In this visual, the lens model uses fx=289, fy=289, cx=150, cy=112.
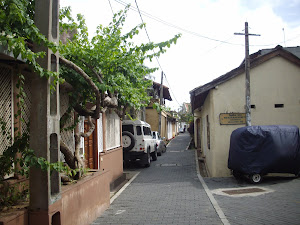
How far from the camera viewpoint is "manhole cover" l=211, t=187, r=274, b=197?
8.49 metres

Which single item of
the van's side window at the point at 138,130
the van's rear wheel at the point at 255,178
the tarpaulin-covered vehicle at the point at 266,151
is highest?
the van's side window at the point at 138,130

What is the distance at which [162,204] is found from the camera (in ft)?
24.9

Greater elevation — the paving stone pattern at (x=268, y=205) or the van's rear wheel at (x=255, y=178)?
the van's rear wheel at (x=255, y=178)

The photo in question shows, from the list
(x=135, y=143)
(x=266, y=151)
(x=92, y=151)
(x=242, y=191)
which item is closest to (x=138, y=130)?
(x=135, y=143)

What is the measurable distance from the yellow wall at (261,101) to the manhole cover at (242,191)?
2689mm

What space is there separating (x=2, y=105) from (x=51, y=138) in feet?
3.14

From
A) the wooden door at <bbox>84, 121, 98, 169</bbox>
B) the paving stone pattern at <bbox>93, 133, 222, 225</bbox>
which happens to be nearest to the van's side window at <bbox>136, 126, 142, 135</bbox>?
the paving stone pattern at <bbox>93, 133, 222, 225</bbox>

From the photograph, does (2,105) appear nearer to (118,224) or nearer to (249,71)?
(118,224)

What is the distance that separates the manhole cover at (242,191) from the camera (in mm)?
8492

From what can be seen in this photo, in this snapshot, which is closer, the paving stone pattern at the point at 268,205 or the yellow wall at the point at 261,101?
the paving stone pattern at the point at 268,205

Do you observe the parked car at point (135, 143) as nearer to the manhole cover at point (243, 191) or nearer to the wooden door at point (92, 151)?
the wooden door at point (92, 151)

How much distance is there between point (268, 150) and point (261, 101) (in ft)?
10.0

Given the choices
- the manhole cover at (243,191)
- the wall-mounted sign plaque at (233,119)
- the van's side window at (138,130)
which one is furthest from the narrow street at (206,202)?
the van's side window at (138,130)

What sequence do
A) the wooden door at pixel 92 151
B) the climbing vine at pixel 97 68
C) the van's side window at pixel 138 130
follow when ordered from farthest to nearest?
the van's side window at pixel 138 130 → the wooden door at pixel 92 151 → the climbing vine at pixel 97 68
